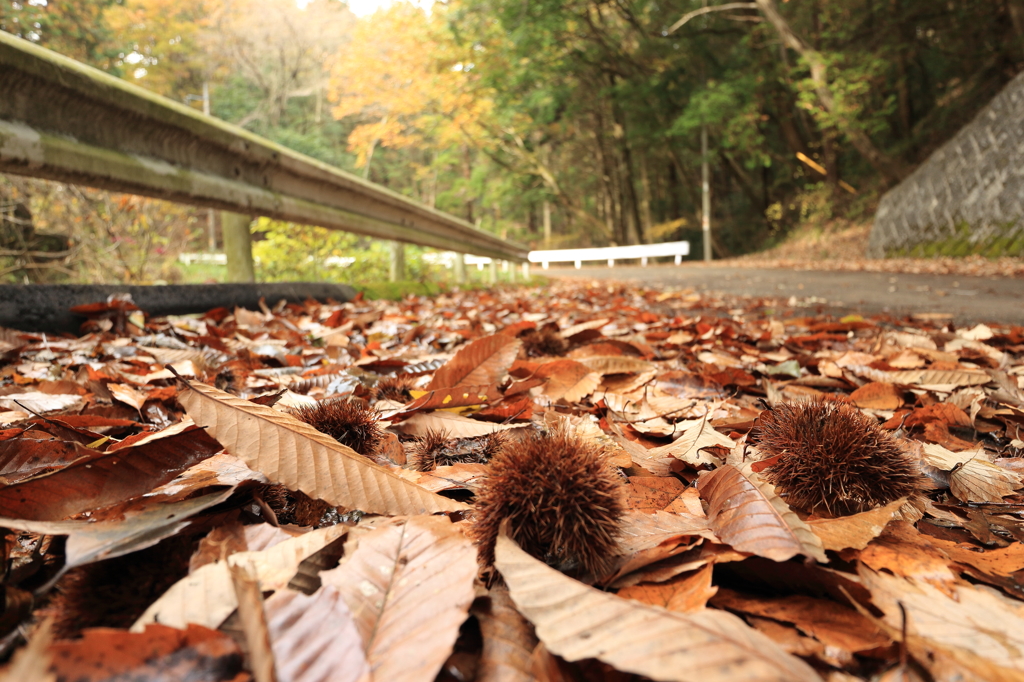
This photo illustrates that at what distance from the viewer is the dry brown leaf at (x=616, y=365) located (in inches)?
76.0

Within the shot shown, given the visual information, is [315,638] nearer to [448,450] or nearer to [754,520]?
[754,520]

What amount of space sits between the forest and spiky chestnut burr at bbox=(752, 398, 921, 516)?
7.80m

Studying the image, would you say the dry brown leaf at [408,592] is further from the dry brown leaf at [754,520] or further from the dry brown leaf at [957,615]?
the dry brown leaf at [957,615]

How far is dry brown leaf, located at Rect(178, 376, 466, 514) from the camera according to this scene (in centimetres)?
88

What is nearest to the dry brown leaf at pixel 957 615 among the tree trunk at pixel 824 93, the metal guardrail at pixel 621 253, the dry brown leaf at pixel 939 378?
the dry brown leaf at pixel 939 378

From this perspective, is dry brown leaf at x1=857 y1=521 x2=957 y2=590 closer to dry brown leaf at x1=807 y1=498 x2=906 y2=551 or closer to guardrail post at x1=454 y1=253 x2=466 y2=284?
dry brown leaf at x1=807 y1=498 x2=906 y2=551

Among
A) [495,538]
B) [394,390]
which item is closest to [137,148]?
[394,390]

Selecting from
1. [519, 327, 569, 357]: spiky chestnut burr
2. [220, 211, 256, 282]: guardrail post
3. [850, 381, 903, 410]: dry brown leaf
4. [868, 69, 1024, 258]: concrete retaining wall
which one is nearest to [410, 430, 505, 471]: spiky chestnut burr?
[519, 327, 569, 357]: spiky chestnut burr

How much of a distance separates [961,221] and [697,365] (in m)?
12.5

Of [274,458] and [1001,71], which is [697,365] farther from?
[1001,71]

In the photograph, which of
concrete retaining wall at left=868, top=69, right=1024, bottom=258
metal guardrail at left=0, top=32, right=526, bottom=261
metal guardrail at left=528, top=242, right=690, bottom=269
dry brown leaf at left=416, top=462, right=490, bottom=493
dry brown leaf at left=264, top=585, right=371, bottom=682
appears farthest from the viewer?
metal guardrail at left=528, top=242, right=690, bottom=269

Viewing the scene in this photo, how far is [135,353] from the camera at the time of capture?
2062 mm

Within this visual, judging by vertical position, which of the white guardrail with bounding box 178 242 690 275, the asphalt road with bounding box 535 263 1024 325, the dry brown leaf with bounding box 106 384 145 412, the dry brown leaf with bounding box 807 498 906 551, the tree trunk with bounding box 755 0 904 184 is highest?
the tree trunk with bounding box 755 0 904 184

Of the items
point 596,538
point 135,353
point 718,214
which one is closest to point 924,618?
point 596,538
